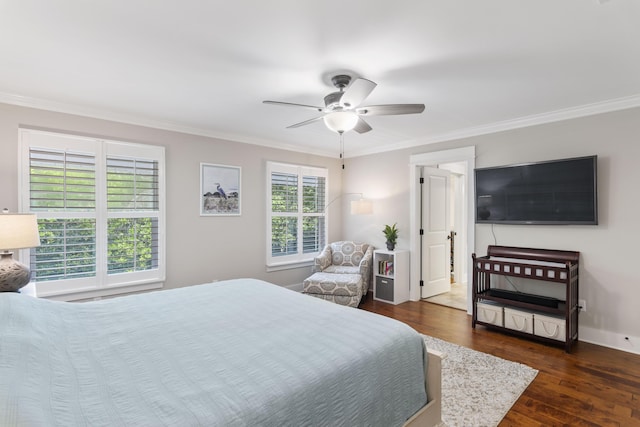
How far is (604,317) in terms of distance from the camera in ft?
10.7

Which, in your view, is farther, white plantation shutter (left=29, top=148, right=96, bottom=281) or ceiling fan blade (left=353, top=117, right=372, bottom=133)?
white plantation shutter (left=29, top=148, right=96, bottom=281)

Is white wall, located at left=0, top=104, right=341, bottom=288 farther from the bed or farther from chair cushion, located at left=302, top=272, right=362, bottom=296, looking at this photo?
the bed

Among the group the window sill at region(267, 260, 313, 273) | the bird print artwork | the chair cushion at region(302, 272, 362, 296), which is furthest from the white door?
the bird print artwork

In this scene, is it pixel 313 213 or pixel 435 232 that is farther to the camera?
pixel 313 213

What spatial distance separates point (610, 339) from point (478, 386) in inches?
71.7

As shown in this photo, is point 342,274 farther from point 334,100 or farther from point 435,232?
point 334,100

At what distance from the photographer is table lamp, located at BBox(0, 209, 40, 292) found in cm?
239

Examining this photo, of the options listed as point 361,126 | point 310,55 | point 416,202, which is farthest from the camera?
point 416,202

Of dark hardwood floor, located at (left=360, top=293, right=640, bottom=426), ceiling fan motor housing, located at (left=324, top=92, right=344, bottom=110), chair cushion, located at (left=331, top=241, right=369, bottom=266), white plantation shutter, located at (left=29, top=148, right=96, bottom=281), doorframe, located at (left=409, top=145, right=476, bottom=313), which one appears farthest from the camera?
chair cushion, located at (left=331, top=241, right=369, bottom=266)

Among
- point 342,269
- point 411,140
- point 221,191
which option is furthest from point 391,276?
point 221,191

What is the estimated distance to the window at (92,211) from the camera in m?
3.12

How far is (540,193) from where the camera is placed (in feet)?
11.6

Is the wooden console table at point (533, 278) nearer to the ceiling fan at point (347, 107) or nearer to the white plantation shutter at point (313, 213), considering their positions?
the ceiling fan at point (347, 107)

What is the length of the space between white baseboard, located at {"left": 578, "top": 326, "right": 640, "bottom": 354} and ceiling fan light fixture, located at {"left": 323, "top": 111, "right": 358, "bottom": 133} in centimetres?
325
